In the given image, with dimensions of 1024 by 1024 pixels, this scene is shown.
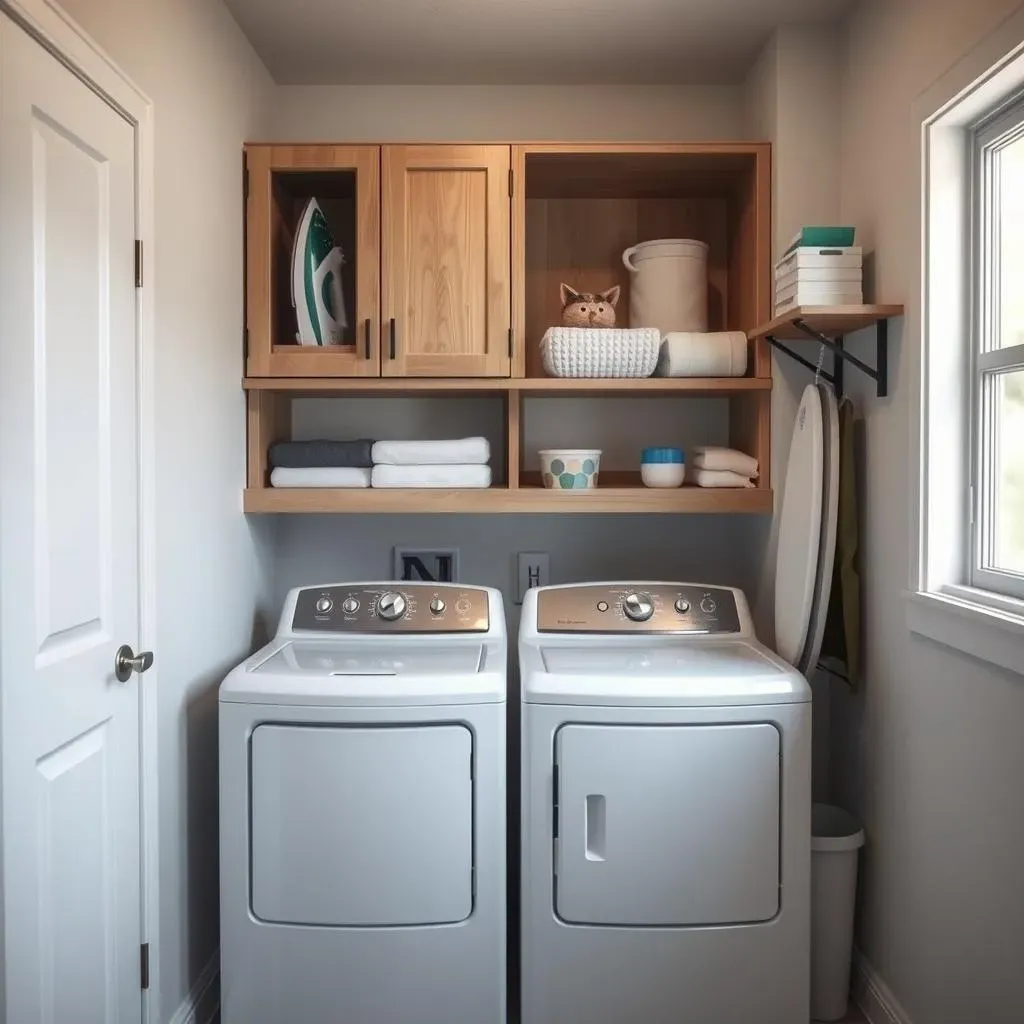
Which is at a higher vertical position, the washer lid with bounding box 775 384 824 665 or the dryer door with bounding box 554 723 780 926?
the washer lid with bounding box 775 384 824 665

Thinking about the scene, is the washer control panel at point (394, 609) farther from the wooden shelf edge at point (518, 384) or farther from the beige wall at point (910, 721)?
the beige wall at point (910, 721)

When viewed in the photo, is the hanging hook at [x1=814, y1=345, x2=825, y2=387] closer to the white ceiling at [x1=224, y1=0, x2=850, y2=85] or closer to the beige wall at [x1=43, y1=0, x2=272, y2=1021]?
the white ceiling at [x1=224, y1=0, x2=850, y2=85]

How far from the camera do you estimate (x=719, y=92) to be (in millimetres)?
2559

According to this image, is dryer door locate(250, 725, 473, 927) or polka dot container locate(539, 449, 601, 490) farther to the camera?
polka dot container locate(539, 449, 601, 490)

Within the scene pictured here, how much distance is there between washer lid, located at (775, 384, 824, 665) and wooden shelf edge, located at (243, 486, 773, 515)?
0.16 metres

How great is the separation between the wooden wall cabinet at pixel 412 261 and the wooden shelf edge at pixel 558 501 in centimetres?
30

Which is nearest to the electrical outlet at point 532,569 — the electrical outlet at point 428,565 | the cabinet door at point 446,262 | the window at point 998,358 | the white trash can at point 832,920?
the electrical outlet at point 428,565

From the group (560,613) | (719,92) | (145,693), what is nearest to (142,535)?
(145,693)

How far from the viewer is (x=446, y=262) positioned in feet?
7.46

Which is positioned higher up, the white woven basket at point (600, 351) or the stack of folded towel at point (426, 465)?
the white woven basket at point (600, 351)

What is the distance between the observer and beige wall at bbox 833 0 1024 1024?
1.52 meters

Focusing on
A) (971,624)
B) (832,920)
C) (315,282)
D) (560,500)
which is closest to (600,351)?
(560,500)

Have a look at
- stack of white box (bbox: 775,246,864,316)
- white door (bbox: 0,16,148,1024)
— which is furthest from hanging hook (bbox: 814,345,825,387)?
white door (bbox: 0,16,148,1024)

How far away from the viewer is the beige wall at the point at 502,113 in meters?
2.54
